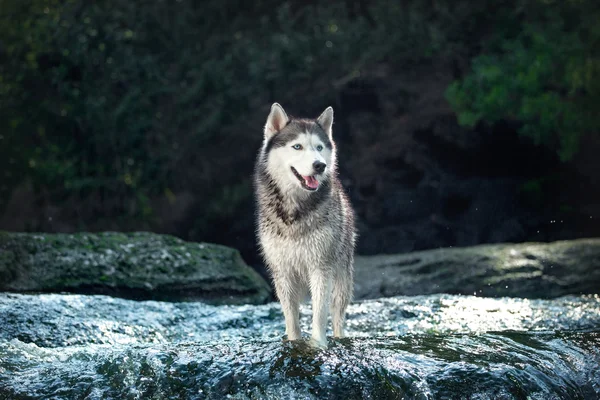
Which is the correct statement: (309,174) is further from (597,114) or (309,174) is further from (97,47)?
(97,47)

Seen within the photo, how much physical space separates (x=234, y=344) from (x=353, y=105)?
10.3m

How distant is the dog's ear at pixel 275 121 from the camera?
5.39 meters

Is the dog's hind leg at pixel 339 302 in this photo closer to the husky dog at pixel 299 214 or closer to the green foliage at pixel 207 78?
the husky dog at pixel 299 214

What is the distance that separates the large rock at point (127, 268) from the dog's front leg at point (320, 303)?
3088 millimetres

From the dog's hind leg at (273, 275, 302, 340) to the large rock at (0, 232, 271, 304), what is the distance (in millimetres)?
2772

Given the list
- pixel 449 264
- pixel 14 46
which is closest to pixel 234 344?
pixel 449 264

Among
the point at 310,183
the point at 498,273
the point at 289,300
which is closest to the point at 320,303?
the point at 289,300

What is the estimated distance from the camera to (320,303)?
5.06m

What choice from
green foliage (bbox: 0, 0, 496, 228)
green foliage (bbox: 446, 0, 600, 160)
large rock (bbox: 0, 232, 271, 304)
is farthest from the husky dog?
green foliage (bbox: 0, 0, 496, 228)

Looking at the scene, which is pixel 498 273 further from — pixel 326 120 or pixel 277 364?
pixel 277 364

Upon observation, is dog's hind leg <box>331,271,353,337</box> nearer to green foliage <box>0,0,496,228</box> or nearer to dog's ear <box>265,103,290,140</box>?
dog's ear <box>265,103,290,140</box>

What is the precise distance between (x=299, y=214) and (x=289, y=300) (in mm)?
623

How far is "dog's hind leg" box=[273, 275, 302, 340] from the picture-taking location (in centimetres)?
532

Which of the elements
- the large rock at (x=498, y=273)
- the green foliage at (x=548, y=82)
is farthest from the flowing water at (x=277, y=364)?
the green foliage at (x=548, y=82)
